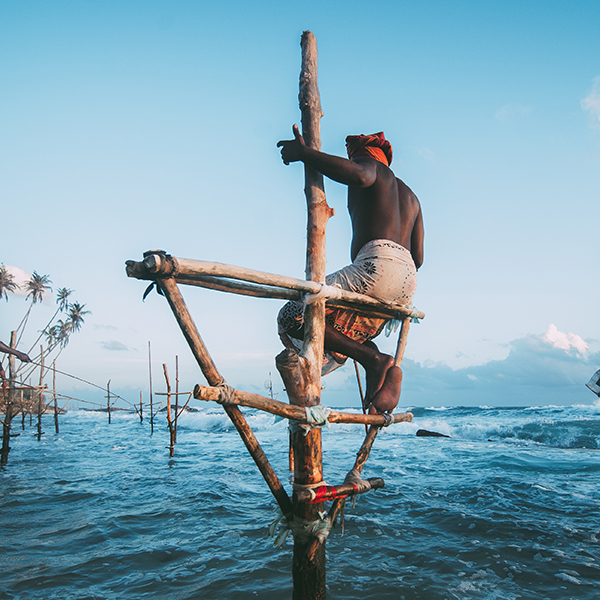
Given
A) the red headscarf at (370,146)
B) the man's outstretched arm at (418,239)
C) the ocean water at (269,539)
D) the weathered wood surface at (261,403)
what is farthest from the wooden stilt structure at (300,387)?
the ocean water at (269,539)

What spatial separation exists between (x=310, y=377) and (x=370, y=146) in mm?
2016

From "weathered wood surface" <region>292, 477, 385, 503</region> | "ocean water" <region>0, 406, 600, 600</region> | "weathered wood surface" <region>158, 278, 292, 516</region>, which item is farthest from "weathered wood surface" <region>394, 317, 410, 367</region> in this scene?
"ocean water" <region>0, 406, 600, 600</region>

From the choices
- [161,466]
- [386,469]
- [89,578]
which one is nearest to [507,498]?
[386,469]

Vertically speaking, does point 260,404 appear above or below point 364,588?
above

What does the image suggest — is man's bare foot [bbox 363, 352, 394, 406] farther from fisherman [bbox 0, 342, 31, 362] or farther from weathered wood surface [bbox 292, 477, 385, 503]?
fisherman [bbox 0, 342, 31, 362]

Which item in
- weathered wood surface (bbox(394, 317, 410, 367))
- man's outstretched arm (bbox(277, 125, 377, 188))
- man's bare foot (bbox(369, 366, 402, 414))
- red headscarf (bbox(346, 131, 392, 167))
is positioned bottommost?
man's bare foot (bbox(369, 366, 402, 414))

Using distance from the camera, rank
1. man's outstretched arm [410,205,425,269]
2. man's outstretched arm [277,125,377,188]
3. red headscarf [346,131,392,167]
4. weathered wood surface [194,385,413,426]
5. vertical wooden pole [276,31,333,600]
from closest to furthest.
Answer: weathered wood surface [194,385,413,426] < vertical wooden pole [276,31,333,600] < man's outstretched arm [277,125,377,188] < red headscarf [346,131,392,167] < man's outstretched arm [410,205,425,269]

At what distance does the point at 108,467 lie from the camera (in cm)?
1360

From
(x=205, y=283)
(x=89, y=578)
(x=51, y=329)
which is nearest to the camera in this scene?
(x=205, y=283)

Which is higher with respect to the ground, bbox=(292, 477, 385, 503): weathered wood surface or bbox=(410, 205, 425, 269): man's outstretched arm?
bbox=(410, 205, 425, 269): man's outstretched arm

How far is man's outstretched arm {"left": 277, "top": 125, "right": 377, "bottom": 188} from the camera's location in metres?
2.83

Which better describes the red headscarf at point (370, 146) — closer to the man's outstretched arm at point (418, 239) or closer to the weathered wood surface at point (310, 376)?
the weathered wood surface at point (310, 376)

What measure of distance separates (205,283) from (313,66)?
7.47ft

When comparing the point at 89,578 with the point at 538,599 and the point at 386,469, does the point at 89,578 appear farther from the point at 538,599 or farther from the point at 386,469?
the point at 386,469
